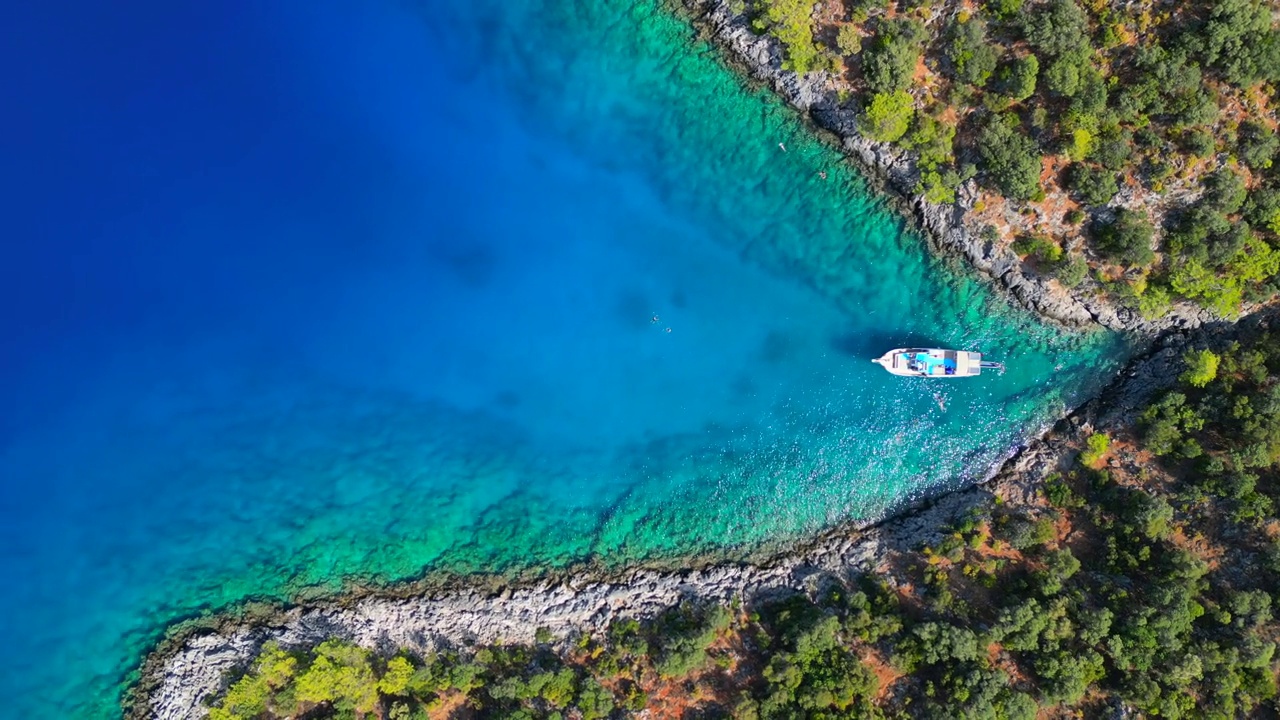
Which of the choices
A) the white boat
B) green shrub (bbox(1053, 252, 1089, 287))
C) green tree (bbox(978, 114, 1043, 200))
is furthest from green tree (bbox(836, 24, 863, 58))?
the white boat

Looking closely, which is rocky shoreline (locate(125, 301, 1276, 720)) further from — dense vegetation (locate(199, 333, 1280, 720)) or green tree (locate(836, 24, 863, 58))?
green tree (locate(836, 24, 863, 58))

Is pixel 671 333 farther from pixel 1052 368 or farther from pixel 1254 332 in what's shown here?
pixel 1254 332

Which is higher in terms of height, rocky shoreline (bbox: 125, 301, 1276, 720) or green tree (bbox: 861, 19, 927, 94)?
green tree (bbox: 861, 19, 927, 94)

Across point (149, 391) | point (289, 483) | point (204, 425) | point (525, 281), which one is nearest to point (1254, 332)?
point (525, 281)

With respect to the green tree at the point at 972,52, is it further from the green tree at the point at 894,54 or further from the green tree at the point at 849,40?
the green tree at the point at 849,40

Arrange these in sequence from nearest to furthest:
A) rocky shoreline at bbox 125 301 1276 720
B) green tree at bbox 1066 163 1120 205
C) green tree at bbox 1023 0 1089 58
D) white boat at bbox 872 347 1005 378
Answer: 1. green tree at bbox 1023 0 1089 58
2. green tree at bbox 1066 163 1120 205
3. rocky shoreline at bbox 125 301 1276 720
4. white boat at bbox 872 347 1005 378

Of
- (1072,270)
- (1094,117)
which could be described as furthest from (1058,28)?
(1072,270)

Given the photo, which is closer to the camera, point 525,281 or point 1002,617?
point 1002,617

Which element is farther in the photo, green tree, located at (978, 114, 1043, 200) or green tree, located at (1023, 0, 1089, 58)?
green tree, located at (978, 114, 1043, 200)
